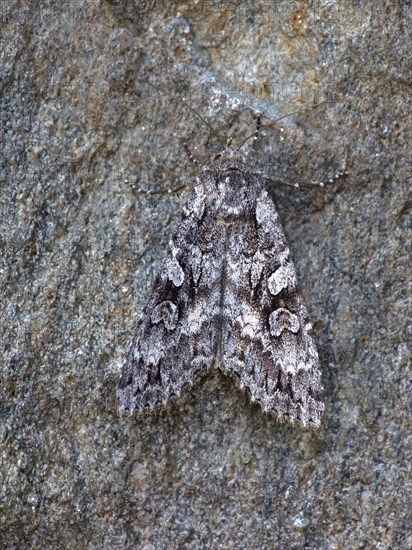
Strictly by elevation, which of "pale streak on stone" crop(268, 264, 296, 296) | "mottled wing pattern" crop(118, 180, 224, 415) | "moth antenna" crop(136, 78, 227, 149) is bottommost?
"mottled wing pattern" crop(118, 180, 224, 415)

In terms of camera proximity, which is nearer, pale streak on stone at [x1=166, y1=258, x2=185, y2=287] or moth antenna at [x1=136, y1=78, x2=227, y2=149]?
pale streak on stone at [x1=166, y1=258, x2=185, y2=287]

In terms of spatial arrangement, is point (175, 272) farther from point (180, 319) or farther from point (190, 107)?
point (190, 107)

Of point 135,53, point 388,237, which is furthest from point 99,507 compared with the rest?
point 135,53

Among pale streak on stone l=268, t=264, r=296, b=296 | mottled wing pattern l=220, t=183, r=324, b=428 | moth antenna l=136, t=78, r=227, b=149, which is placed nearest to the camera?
mottled wing pattern l=220, t=183, r=324, b=428

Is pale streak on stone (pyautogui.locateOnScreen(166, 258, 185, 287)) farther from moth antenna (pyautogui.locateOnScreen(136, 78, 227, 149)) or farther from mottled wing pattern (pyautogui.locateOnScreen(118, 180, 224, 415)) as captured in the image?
moth antenna (pyautogui.locateOnScreen(136, 78, 227, 149))

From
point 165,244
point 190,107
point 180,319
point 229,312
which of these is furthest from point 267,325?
point 190,107

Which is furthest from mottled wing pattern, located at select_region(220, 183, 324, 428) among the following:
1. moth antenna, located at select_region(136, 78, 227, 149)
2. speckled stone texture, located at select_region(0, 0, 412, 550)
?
moth antenna, located at select_region(136, 78, 227, 149)

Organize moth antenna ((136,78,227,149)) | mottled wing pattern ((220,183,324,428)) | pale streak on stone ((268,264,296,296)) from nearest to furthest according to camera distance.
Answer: mottled wing pattern ((220,183,324,428)) < pale streak on stone ((268,264,296,296)) < moth antenna ((136,78,227,149))
